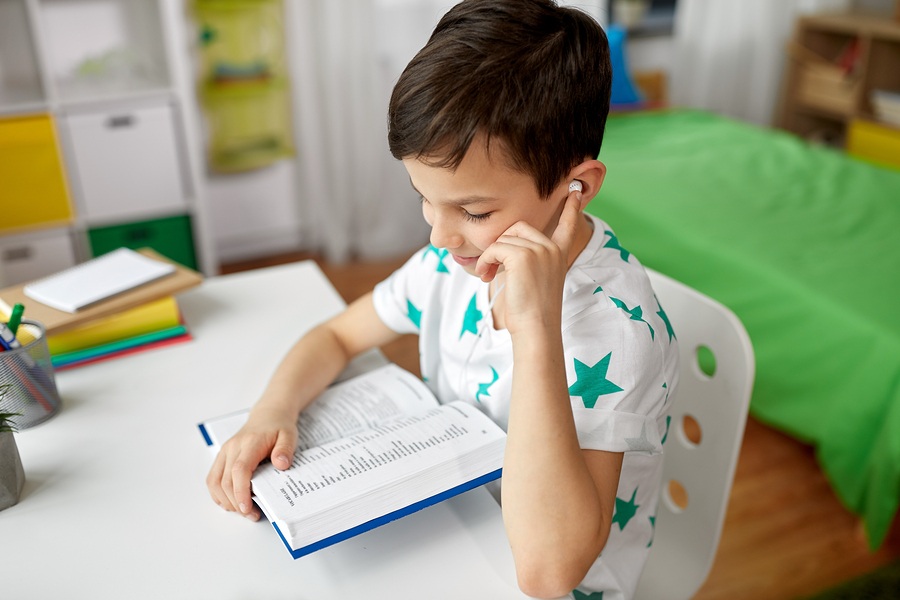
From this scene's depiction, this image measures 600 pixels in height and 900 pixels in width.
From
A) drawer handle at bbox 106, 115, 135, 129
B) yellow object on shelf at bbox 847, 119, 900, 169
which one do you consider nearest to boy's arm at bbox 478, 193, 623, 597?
drawer handle at bbox 106, 115, 135, 129

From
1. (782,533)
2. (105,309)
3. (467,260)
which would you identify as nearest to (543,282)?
(467,260)

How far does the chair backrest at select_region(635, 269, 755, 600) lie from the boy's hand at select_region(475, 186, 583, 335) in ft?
1.01

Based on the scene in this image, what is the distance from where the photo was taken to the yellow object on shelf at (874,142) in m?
3.10

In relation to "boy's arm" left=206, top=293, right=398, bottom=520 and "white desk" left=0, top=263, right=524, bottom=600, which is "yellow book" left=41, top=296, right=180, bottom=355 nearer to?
"white desk" left=0, top=263, right=524, bottom=600

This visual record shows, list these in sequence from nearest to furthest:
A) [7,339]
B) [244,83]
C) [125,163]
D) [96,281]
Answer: [7,339], [96,281], [125,163], [244,83]

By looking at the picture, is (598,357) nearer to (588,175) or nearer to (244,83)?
(588,175)

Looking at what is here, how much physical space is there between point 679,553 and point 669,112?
2518 millimetres

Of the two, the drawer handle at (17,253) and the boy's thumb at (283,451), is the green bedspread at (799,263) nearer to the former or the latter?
the boy's thumb at (283,451)

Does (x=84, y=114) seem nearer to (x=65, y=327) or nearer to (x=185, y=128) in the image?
(x=185, y=128)

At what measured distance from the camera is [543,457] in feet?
2.34

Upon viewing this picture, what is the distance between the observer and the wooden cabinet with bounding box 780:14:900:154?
3.23 meters

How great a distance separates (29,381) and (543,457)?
0.63 meters

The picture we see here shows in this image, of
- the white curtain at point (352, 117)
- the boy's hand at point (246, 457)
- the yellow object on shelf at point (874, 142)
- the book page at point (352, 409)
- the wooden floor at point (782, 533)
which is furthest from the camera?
the yellow object on shelf at point (874, 142)

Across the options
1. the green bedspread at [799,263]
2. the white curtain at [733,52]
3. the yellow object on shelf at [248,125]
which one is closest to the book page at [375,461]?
the green bedspread at [799,263]
